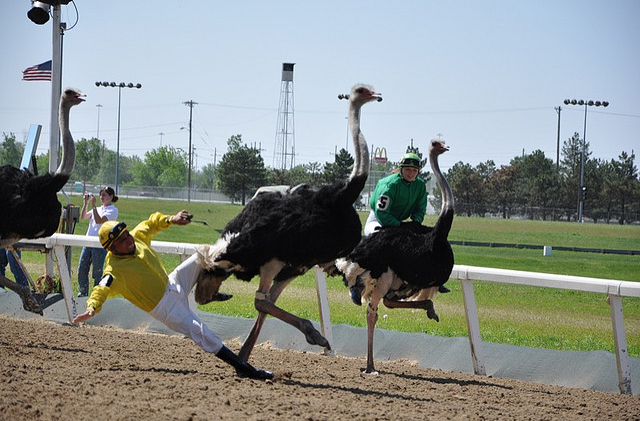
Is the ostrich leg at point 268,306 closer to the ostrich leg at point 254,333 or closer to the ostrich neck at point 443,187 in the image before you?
the ostrich leg at point 254,333

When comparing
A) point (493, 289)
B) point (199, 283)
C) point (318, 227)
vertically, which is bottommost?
point (493, 289)

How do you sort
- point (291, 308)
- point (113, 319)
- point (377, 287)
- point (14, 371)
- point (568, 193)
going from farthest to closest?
point (568, 193)
point (291, 308)
point (113, 319)
point (377, 287)
point (14, 371)

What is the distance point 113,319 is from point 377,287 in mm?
3930

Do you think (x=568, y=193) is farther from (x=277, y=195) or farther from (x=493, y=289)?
(x=277, y=195)

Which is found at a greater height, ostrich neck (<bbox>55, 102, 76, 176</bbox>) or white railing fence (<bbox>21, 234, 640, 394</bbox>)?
ostrich neck (<bbox>55, 102, 76, 176</bbox>)

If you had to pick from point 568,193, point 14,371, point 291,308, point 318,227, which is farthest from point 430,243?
point 568,193

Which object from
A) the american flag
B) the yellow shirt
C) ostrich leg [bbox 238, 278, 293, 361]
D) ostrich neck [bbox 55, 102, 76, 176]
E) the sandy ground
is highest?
the american flag

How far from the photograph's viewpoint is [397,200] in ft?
29.7

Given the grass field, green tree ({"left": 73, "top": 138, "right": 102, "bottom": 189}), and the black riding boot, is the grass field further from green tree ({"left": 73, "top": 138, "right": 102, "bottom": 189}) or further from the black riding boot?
green tree ({"left": 73, "top": 138, "right": 102, "bottom": 189})

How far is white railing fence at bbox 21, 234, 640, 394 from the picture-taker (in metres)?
7.92

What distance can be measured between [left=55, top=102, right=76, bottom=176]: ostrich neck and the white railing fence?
4.31 ft

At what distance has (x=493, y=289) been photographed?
66.6ft

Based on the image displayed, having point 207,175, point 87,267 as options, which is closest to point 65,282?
point 87,267

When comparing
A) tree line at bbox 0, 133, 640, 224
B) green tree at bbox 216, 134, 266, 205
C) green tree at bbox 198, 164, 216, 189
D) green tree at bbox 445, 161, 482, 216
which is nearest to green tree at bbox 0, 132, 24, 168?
tree line at bbox 0, 133, 640, 224
